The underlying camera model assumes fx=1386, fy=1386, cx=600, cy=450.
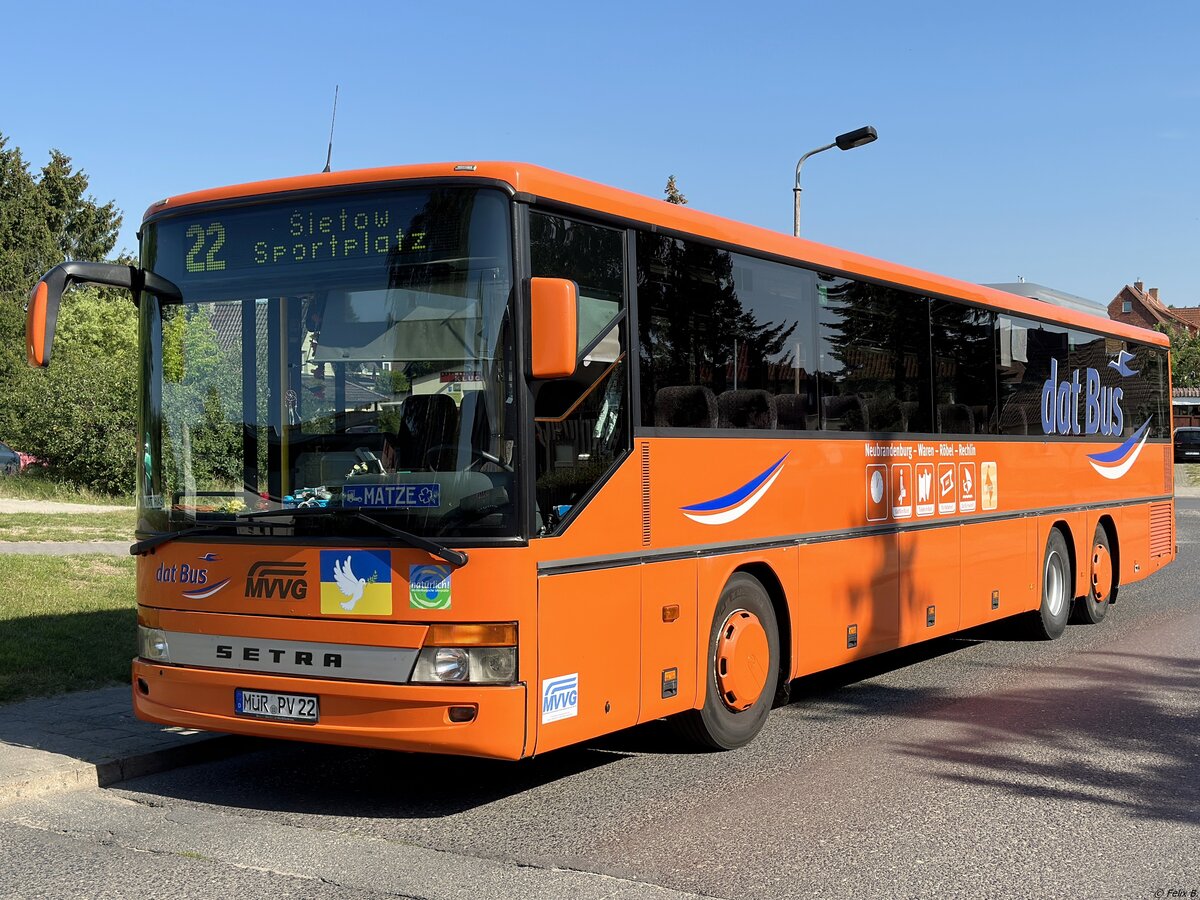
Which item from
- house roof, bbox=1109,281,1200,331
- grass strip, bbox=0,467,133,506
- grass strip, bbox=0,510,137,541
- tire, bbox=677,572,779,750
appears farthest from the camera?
house roof, bbox=1109,281,1200,331

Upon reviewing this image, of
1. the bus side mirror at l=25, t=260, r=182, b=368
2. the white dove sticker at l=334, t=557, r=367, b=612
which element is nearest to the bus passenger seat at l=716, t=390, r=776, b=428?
the white dove sticker at l=334, t=557, r=367, b=612

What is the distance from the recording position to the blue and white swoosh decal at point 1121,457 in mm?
14195

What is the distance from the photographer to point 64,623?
1177 centimetres

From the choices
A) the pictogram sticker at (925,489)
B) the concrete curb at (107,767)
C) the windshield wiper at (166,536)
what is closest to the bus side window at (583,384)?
the windshield wiper at (166,536)

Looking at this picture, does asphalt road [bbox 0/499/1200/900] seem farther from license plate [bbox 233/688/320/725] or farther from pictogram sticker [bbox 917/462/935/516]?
pictogram sticker [bbox 917/462/935/516]

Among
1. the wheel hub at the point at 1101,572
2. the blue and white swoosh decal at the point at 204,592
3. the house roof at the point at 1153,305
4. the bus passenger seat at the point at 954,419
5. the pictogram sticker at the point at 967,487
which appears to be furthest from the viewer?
the house roof at the point at 1153,305

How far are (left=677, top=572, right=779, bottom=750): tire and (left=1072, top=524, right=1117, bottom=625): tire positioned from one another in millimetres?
6546

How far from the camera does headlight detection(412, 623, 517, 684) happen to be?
6.27 metres

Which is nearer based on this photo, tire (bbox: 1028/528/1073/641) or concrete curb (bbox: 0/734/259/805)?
concrete curb (bbox: 0/734/259/805)

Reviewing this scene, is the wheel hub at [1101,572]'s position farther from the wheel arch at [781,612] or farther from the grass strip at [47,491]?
the grass strip at [47,491]

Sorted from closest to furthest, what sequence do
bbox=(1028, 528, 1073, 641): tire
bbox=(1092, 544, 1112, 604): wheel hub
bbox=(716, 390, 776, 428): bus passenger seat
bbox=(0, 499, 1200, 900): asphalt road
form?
bbox=(0, 499, 1200, 900): asphalt road, bbox=(716, 390, 776, 428): bus passenger seat, bbox=(1028, 528, 1073, 641): tire, bbox=(1092, 544, 1112, 604): wheel hub

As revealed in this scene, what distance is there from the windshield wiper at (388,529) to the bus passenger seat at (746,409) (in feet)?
7.41

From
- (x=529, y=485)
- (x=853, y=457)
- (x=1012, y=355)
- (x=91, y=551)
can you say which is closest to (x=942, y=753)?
(x=853, y=457)

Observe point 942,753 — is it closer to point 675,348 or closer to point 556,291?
point 675,348
